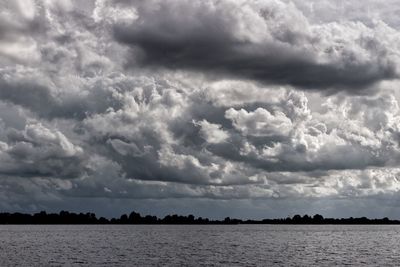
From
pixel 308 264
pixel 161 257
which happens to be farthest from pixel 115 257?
pixel 308 264

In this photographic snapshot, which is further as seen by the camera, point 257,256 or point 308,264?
point 257,256

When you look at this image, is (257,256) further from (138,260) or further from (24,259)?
(24,259)

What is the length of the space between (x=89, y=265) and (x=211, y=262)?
27.5 m

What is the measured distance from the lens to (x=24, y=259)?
132 m

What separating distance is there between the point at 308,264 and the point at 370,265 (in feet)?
44.0

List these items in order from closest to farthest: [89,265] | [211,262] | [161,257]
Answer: [89,265]
[211,262]
[161,257]

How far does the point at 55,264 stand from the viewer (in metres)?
120

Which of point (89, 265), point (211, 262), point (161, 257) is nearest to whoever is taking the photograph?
point (89, 265)

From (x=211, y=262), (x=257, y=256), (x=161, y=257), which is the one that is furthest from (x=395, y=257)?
(x=161, y=257)

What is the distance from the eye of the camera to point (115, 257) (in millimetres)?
140375

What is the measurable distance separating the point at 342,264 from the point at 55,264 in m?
63.1

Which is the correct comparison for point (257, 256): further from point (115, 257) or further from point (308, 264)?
point (115, 257)

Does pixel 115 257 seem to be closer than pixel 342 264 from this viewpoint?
No

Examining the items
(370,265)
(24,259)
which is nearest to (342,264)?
(370,265)
